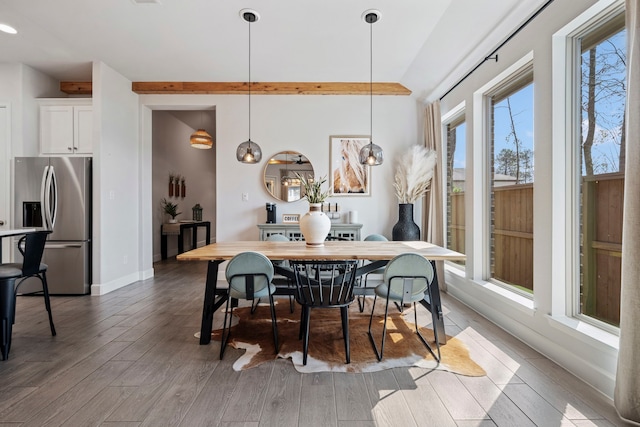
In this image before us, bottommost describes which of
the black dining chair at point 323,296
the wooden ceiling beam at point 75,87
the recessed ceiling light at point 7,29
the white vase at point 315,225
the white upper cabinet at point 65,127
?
the black dining chair at point 323,296

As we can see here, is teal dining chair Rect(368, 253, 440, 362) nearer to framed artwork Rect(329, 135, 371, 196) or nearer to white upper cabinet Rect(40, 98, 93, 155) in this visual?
framed artwork Rect(329, 135, 371, 196)

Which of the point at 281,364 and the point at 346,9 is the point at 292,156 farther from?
the point at 281,364

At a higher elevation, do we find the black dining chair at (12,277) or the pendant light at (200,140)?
the pendant light at (200,140)

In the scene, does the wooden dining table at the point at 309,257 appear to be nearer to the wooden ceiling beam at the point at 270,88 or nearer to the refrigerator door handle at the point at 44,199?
the refrigerator door handle at the point at 44,199

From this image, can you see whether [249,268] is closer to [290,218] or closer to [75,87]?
[290,218]

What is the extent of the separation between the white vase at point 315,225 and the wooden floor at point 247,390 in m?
1.10

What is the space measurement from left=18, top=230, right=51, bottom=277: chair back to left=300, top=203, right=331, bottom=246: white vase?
2.09m

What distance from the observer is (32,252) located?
2430 mm

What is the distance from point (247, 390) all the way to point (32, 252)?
2022 millimetres

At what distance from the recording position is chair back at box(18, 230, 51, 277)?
7.82 ft

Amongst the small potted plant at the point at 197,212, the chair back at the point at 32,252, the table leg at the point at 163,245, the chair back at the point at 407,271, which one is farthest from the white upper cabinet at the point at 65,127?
the chair back at the point at 407,271

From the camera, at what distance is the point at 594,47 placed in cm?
212

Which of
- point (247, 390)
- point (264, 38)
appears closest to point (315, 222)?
point (247, 390)

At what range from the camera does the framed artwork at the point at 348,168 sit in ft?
15.7
